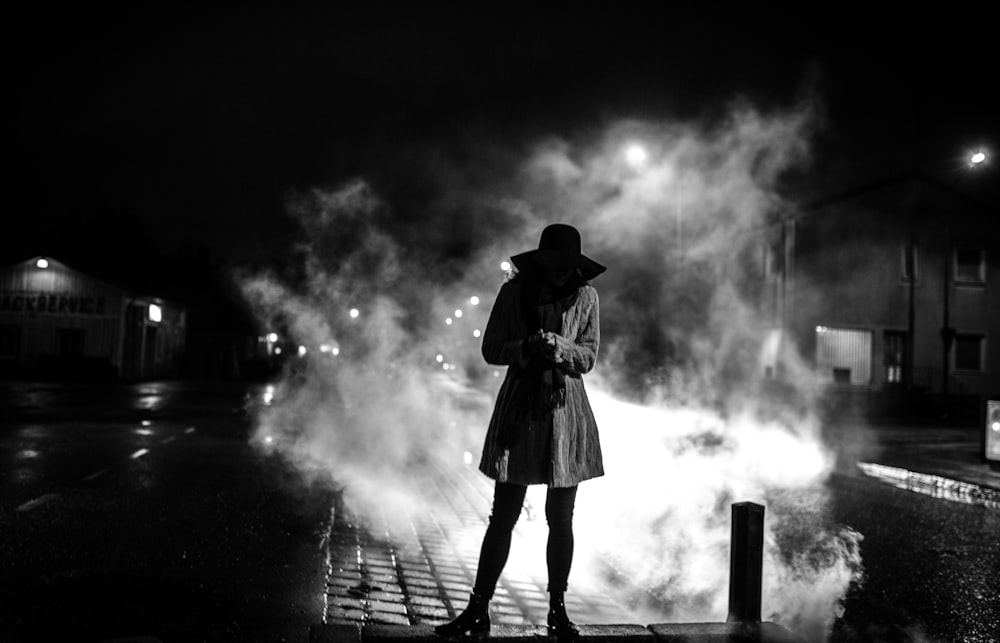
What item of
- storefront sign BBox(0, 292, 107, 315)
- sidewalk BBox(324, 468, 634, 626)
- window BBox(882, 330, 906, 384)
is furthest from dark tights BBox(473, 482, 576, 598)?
storefront sign BBox(0, 292, 107, 315)

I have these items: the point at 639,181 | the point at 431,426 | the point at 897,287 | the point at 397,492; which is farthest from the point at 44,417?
the point at 897,287

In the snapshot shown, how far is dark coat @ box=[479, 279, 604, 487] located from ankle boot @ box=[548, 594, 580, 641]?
2.16 ft

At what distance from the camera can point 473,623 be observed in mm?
3742

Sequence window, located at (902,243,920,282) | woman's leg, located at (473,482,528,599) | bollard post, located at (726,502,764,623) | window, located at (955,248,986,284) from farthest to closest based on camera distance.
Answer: window, located at (955,248,986,284), window, located at (902,243,920,282), bollard post, located at (726,502,764,623), woman's leg, located at (473,482,528,599)

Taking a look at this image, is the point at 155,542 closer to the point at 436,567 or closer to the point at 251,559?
the point at 251,559

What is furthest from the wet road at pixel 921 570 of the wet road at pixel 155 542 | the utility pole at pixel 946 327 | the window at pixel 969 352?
the window at pixel 969 352

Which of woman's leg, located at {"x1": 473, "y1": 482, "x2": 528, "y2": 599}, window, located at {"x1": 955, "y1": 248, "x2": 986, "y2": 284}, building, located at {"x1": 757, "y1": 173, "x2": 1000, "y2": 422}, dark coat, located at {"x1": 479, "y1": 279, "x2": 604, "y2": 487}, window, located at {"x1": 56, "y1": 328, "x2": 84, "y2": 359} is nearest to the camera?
dark coat, located at {"x1": 479, "y1": 279, "x2": 604, "y2": 487}

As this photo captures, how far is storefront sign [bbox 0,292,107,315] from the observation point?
37.9 metres

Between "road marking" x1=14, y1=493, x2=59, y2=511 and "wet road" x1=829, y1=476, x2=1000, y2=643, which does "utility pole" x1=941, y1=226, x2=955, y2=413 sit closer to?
"wet road" x1=829, y1=476, x2=1000, y2=643

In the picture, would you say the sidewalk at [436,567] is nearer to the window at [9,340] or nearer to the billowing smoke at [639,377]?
the billowing smoke at [639,377]

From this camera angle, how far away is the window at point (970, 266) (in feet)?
99.3

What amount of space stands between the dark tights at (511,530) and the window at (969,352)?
31758mm

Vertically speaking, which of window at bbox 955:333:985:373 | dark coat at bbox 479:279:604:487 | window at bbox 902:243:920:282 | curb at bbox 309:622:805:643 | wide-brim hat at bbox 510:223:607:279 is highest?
window at bbox 902:243:920:282

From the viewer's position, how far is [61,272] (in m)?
38.5
